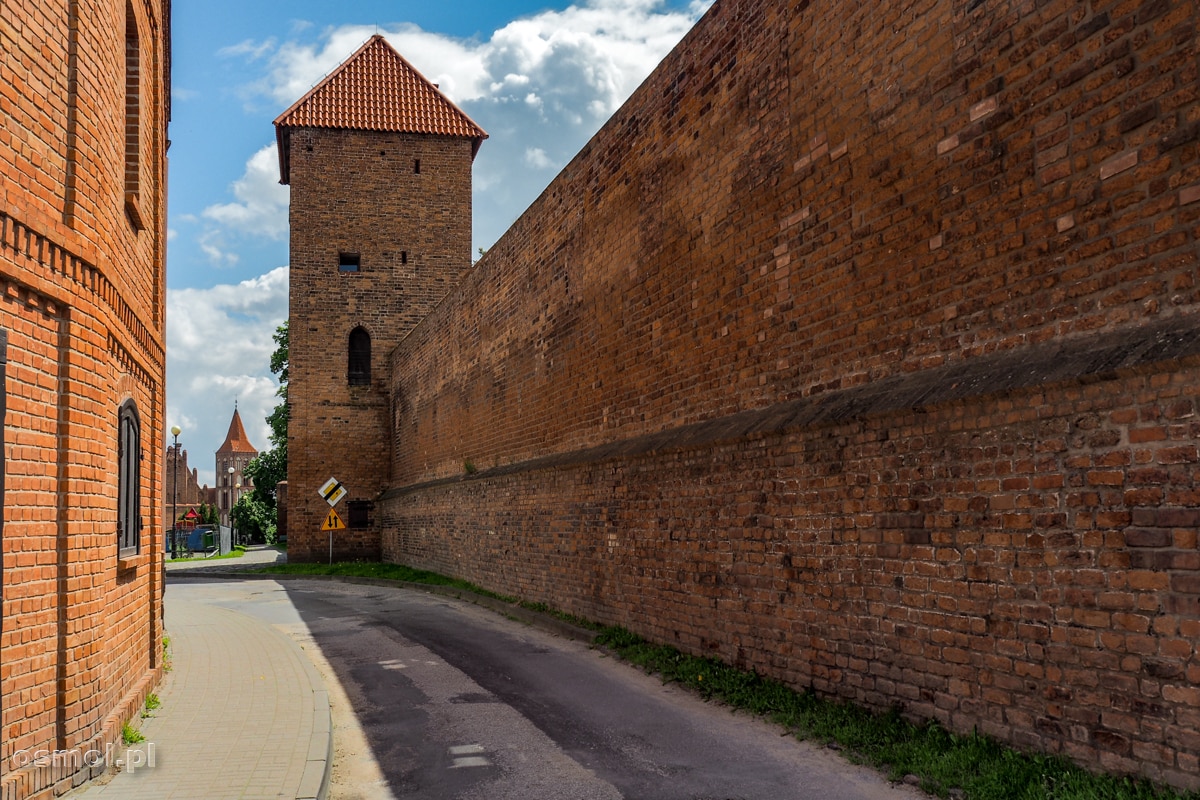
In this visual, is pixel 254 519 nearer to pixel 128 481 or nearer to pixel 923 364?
Result: pixel 128 481

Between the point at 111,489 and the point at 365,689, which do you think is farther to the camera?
the point at 365,689

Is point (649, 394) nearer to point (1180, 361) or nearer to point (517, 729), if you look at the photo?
point (517, 729)

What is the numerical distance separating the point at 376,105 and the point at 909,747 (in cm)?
2735

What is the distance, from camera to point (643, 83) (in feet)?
36.2

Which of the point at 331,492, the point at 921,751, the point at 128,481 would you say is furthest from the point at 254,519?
the point at 921,751

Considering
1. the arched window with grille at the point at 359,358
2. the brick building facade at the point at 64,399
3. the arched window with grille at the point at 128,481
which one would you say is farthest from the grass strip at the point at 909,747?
the arched window with grille at the point at 359,358

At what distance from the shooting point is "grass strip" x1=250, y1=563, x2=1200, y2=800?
4609 millimetres

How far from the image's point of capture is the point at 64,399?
219 inches

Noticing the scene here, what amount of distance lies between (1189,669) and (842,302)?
3487 millimetres

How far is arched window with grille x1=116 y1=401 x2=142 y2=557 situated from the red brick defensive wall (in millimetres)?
4901

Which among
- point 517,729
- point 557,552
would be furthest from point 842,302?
point 557,552

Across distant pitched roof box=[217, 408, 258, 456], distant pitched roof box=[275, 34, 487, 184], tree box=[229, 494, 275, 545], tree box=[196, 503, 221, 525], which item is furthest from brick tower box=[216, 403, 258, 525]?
distant pitched roof box=[275, 34, 487, 184]

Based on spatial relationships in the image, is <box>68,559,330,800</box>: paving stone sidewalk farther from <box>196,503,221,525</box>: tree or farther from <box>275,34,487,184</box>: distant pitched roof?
<box>196,503,221,525</box>: tree

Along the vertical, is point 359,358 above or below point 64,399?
above
